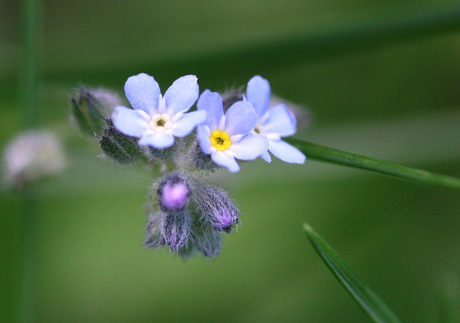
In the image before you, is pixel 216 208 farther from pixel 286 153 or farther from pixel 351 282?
pixel 351 282

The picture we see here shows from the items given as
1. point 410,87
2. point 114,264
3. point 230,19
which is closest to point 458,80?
point 410,87

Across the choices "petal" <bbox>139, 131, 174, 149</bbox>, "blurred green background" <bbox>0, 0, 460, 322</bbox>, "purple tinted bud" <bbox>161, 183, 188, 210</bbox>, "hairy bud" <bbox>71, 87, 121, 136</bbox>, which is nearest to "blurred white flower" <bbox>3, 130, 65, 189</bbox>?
Result: "blurred green background" <bbox>0, 0, 460, 322</bbox>

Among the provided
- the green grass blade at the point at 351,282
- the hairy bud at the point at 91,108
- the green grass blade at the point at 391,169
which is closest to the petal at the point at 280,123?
the green grass blade at the point at 391,169

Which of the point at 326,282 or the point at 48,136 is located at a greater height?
the point at 48,136

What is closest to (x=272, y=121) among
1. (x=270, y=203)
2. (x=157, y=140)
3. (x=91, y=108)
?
(x=157, y=140)

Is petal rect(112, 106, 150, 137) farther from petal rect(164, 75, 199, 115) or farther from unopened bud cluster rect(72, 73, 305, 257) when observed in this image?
petal rect(164, 75, 199, 115)

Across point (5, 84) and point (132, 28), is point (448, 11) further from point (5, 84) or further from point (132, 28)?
point (5, 84)
